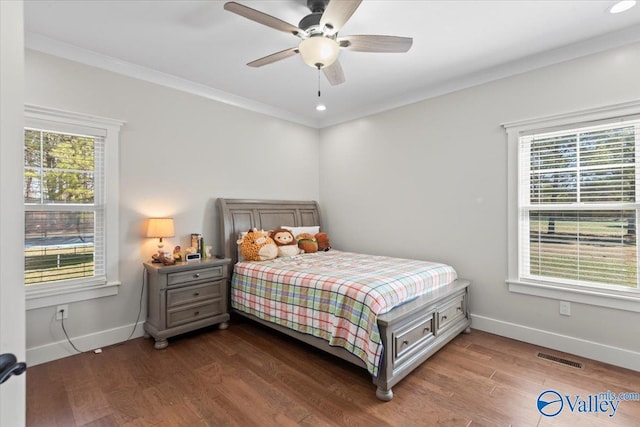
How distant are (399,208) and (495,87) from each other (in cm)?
169

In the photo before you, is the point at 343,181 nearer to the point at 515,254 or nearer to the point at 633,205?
the point at 515,254

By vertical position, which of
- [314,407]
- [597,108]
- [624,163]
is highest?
[597,108]

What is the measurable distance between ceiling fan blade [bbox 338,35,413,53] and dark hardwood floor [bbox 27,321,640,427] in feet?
8.10

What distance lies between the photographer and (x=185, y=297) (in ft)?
10.1

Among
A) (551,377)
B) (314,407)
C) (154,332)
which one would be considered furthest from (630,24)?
(154,332)

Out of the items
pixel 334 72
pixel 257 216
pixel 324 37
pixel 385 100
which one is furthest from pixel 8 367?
pixel 385 100

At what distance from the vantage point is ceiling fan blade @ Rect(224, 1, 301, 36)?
1809 millimetres

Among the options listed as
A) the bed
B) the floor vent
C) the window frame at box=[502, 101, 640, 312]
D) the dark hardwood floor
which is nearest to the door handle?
the dark hardwood floor

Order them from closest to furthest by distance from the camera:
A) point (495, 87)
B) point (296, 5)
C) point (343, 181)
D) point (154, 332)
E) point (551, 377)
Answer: point (296, 5)
point (551, 377)
point (154, 332)
point (495, 87)
point (343, 181)

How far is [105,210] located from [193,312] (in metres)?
1.30

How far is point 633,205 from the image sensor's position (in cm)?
252

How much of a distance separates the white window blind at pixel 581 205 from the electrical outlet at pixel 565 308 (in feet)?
0.65

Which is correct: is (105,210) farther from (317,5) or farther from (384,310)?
(384,310)

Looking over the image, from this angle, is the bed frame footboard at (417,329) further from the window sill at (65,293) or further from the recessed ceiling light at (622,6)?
the window sill at (65,293)
